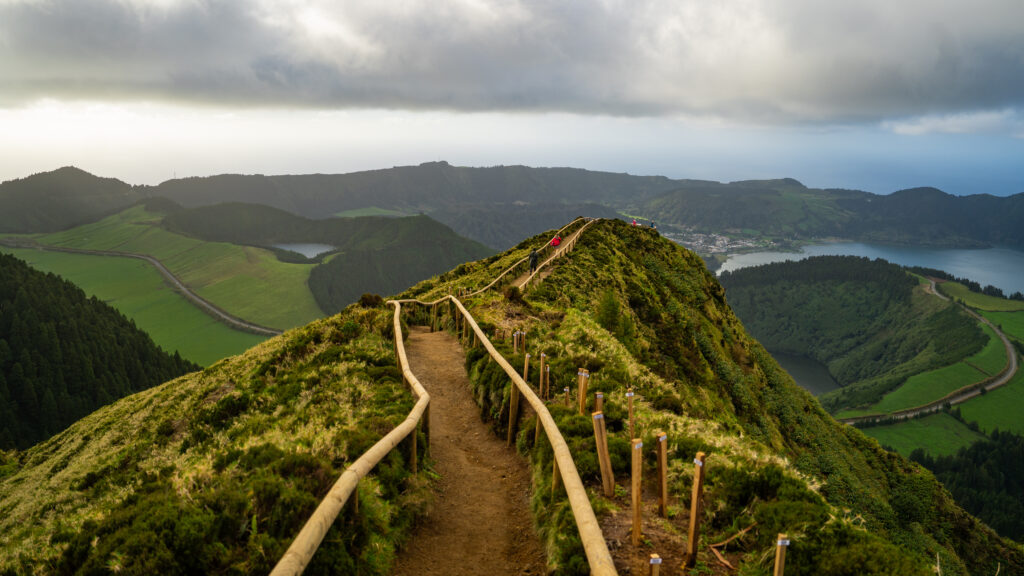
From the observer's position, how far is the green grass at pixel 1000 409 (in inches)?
6437

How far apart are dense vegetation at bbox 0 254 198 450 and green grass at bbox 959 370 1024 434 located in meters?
233

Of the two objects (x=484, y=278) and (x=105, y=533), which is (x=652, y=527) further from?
(x=484, y=278)

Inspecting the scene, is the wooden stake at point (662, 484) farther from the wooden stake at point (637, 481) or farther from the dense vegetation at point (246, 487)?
the dense vegetation at point (246, 487)

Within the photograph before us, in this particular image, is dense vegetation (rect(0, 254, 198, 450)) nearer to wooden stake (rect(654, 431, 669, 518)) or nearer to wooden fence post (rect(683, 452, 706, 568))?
wooden stake (rect(654, 431, 669, 518))

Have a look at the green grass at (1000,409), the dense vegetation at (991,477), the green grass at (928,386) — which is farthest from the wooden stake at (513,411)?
the green grass at (1000,409)

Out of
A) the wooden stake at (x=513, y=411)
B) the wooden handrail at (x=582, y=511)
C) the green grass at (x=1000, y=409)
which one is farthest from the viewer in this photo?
the green grass at (x=1000, y=409)

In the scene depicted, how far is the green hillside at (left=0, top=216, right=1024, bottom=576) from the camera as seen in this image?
6.30m

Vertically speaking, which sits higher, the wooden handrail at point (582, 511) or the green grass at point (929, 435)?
the wooden handrail at point (582, 511)

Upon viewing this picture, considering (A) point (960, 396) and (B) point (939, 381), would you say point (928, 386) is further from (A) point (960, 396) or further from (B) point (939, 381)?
(A) point (960, 396)

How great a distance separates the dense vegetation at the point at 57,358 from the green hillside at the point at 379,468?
8023 centimetres

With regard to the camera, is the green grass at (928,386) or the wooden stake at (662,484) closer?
the wooden stake at (662,484)

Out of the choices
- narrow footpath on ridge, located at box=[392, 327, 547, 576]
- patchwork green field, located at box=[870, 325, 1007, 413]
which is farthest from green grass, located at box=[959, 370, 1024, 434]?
narrow footpath on ridge, located at box=[392, 327, 547, 576]

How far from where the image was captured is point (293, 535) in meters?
6.25

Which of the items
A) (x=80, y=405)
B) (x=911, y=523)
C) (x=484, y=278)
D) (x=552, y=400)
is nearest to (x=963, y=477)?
(x=911, y=523)
